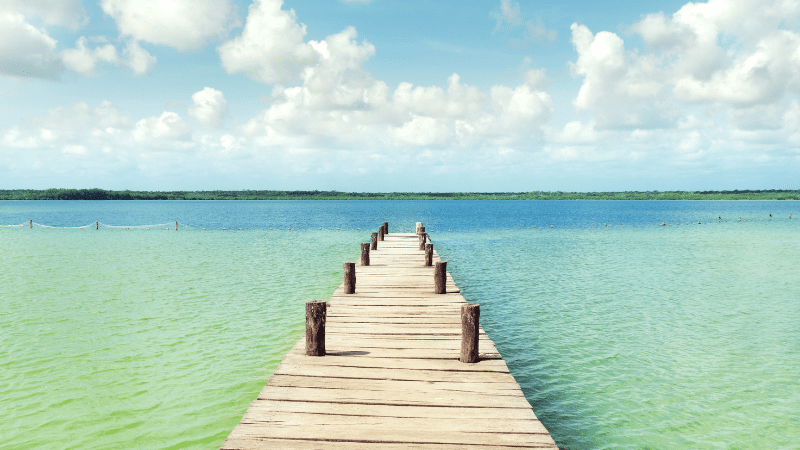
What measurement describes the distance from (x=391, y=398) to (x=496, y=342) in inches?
279

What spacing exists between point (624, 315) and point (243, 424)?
14.2 meters

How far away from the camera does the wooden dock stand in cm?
534

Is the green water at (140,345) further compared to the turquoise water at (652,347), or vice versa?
the turquoise water at (652,347)

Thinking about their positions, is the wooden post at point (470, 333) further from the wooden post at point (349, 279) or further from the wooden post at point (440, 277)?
the wooden post at point (349, 279)

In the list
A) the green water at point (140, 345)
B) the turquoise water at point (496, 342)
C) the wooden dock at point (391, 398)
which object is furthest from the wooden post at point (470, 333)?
the green water at point (140, 345)

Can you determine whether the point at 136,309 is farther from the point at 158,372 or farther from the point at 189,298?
the point at 158,372

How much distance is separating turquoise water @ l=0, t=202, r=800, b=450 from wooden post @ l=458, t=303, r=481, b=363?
2112 mm

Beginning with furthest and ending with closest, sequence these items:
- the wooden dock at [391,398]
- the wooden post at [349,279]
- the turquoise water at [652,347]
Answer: the wooden post at [349,279] < the turquoise water at [652,347] < the wooden dock at [391,398]

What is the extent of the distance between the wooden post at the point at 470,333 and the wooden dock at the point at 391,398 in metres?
0.15

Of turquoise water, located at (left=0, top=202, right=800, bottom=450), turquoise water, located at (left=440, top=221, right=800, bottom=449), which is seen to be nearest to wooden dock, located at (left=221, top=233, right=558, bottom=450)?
turquoise water, located at (left=0, top=202, right=800, bottom=450)

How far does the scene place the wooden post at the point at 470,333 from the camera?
299 inches

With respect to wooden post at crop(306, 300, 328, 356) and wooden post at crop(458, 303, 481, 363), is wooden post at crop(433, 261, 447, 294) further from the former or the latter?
wooden post at crop(306, 300, 328, 356)

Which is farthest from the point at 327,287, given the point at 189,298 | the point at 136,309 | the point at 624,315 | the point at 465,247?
the point at 465,247

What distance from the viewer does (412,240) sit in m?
29.6
